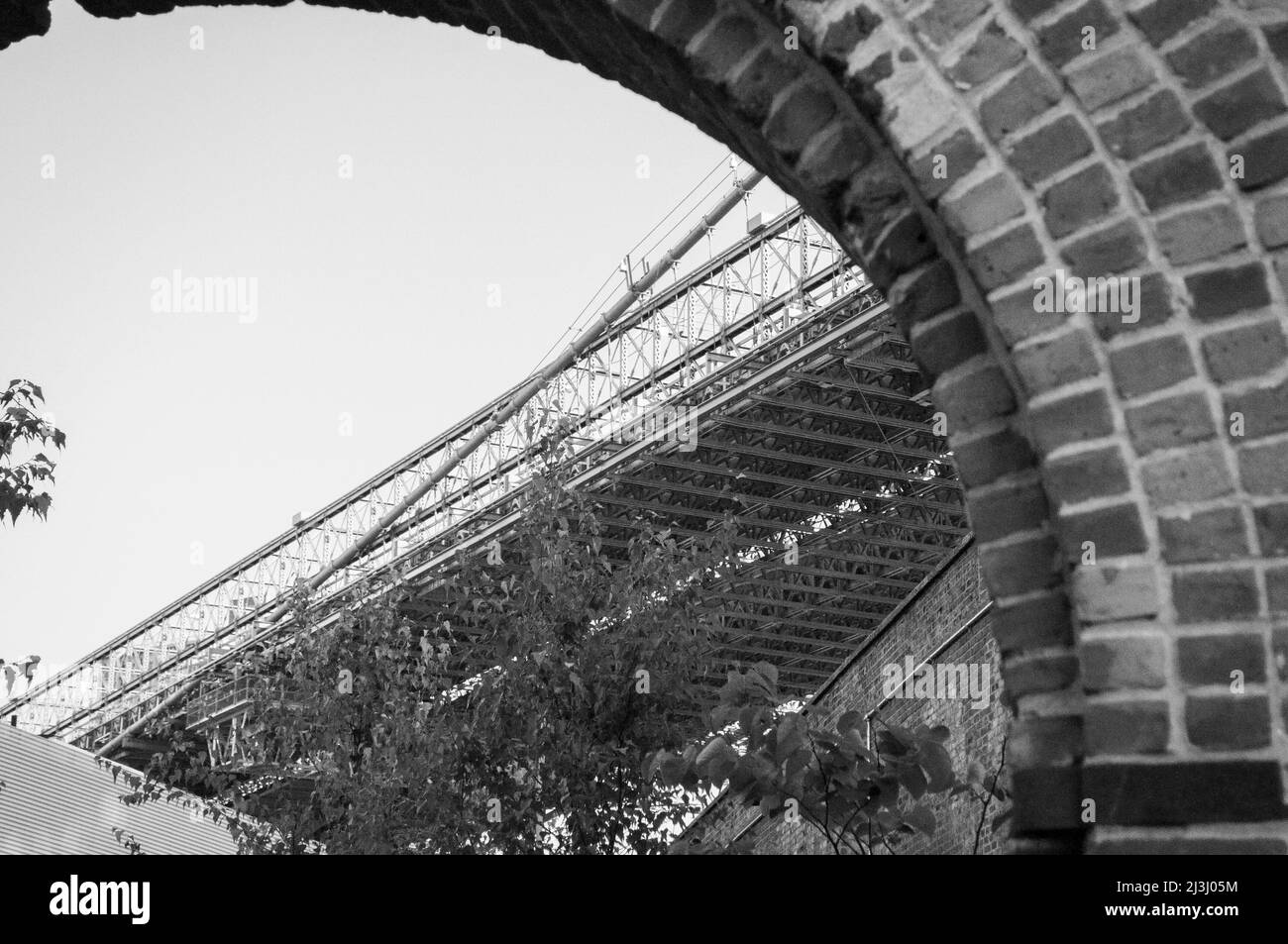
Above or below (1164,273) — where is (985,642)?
above

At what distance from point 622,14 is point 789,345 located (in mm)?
21447

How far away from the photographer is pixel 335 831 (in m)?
13.6

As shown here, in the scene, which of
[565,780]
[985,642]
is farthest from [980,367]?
[565,780]

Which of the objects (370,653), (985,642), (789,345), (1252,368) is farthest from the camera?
(789,345)

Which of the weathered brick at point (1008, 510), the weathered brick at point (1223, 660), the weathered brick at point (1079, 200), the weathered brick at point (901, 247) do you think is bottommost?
the weathered brick at point (1223, 660)

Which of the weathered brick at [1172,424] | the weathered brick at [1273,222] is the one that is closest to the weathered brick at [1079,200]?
the weathered brick at [1273,222]

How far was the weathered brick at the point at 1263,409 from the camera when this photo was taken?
2.33 metres

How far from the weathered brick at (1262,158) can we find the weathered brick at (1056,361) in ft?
1.20

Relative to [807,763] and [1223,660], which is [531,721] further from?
[1223,660]

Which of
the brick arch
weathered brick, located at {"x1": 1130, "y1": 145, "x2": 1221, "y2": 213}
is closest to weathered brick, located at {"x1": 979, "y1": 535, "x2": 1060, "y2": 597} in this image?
the brick arch

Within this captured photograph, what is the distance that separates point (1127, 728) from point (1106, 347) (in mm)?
619

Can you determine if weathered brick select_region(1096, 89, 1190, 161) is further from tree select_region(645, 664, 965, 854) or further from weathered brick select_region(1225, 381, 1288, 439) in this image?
tree select_region(645, 664, 965, 854)

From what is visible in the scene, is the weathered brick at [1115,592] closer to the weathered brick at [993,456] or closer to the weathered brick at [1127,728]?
the weathered brick at [1127,728]
